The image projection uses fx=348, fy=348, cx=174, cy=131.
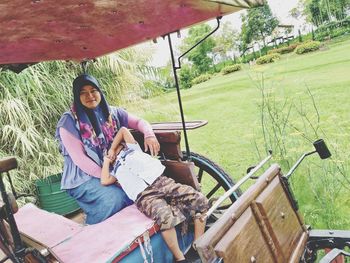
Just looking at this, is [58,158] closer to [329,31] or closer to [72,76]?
[72,76]

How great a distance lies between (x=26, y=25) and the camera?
2098 millimetres

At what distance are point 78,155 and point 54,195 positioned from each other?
98.6 inches

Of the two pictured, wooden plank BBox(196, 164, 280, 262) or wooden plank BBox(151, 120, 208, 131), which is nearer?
wooden plank BBox(196, 164, 280, 262)

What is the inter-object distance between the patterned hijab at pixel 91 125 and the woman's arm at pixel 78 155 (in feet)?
0.22

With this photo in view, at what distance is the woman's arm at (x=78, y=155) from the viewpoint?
9.37 feet

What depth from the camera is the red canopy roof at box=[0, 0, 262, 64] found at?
1844mm

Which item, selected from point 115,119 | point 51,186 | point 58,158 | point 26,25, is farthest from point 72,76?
point 26,25

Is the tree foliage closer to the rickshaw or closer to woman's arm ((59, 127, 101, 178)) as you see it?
the rickshaw

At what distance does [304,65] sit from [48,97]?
471 inches

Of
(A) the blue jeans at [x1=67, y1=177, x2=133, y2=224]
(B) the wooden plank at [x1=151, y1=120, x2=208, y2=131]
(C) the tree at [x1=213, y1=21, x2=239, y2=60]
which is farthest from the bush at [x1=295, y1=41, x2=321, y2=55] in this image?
(A) the blue jeans at [x1=67, y1=177, x2=133, y2=224]

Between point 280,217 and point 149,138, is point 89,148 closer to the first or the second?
point 149,138

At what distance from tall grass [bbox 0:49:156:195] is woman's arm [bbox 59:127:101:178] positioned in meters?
2.50

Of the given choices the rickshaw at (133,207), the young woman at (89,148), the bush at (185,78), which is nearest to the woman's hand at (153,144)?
the young woman at (89,148)

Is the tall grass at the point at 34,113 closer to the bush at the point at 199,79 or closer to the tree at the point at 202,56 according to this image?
the bush at the point at 199,79
